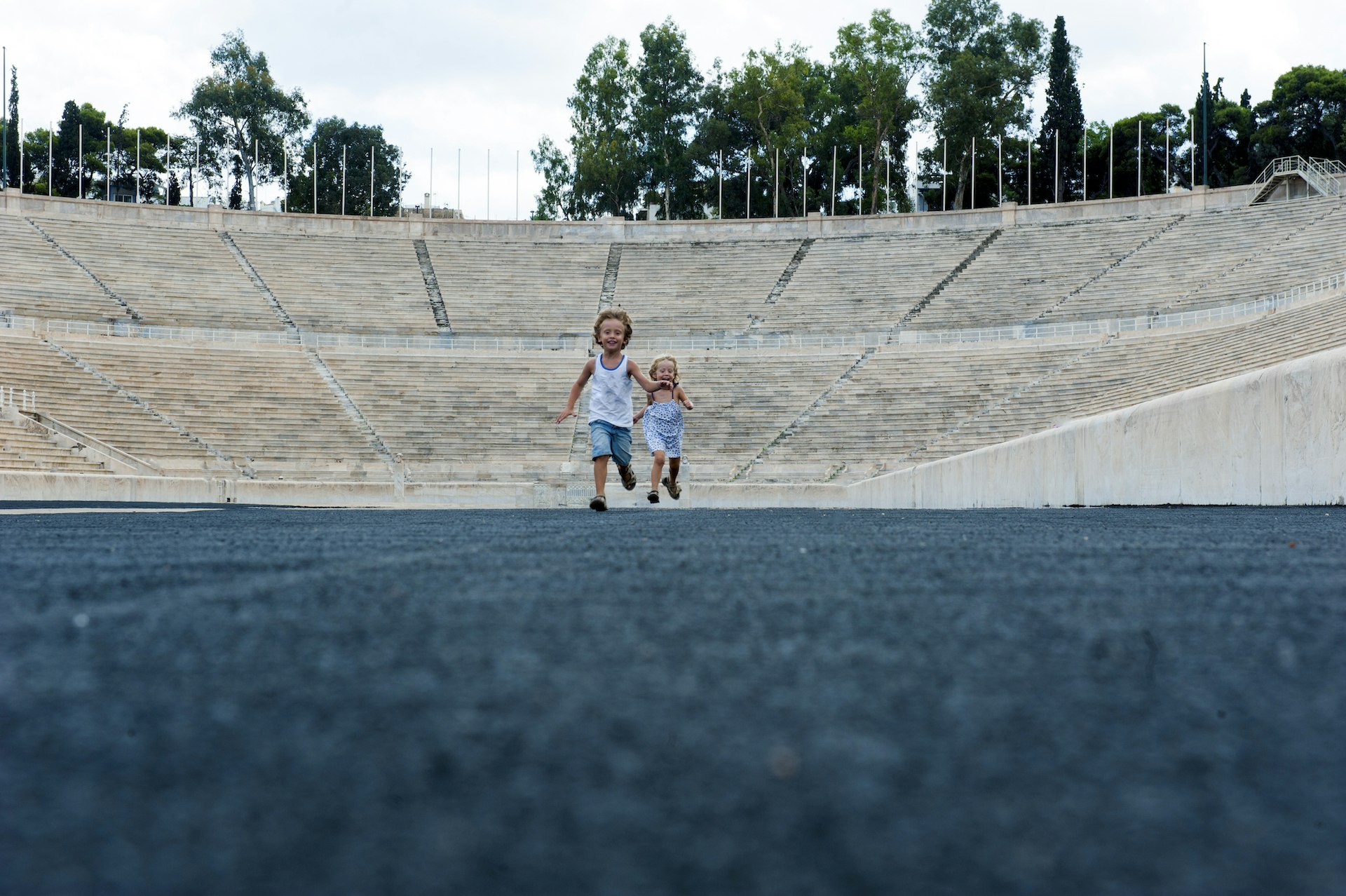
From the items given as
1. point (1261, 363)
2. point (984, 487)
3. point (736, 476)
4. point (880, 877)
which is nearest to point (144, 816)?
point (880, 877)

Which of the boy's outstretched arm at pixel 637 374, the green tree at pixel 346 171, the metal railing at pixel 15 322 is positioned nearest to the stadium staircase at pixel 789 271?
the metal railing at pixel 15 322

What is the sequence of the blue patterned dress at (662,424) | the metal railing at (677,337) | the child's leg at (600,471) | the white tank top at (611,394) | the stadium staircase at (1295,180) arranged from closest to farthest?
the white tank top at (611,394) → the child's leg at (600,471) → the blue patterned dress at (662,424) → the metal railing at (677,337) → the stadium staircase at (1295,180)

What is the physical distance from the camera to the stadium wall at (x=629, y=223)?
1454 inches

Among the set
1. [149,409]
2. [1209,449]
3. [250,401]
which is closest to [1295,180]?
[250,401]

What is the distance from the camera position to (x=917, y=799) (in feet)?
3.20

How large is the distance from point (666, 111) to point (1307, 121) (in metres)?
29.9

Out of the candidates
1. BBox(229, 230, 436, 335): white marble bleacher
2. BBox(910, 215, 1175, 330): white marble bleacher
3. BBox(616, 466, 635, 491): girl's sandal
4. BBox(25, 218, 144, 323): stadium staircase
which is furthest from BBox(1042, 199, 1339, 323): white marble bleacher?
BBox(25, 218, 144, 323): stadium staircase

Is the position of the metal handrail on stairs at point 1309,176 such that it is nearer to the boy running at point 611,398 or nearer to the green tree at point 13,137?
the boy running at point 611,398

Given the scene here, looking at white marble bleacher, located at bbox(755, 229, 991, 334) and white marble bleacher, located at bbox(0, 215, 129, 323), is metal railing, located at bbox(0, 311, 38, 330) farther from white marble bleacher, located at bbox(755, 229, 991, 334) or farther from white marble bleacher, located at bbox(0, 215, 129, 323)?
white marble bleacher, located at bbox(755, 229, 991, 334)

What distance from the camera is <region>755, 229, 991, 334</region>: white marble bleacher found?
34.2m

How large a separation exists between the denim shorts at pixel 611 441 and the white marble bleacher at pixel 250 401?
17.5 metres

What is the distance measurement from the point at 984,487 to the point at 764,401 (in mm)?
17311

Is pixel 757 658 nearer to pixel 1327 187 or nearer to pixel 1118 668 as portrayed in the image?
pixel 1118 668

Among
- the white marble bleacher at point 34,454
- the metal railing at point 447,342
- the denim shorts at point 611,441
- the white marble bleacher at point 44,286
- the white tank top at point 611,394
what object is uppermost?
the white marble bleacher at point 44,286
